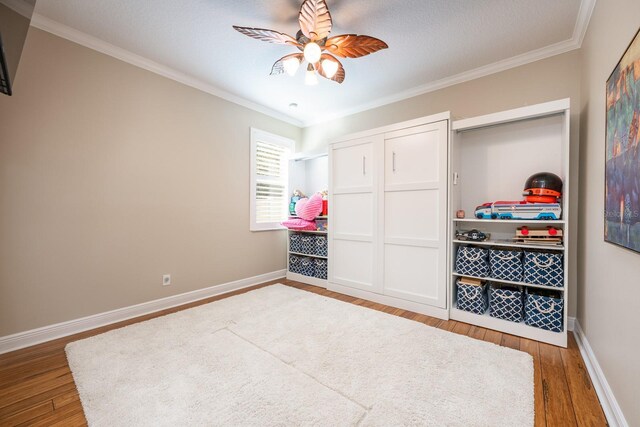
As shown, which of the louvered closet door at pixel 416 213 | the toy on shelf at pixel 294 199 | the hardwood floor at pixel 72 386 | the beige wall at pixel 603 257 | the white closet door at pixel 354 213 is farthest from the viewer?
the toy on shelf at pixel 294 199

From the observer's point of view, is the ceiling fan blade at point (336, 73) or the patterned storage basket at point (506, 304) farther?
the patterned storage basket at point (506, 304)

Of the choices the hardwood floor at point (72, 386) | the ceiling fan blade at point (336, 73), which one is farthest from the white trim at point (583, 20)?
the hardwood floor at point (72, 386)

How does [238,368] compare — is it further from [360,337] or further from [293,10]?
[293,10]

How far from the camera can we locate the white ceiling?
2.06 meters

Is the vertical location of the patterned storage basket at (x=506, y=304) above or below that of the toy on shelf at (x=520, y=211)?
below

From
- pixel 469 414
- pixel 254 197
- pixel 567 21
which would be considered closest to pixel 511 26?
pixel 567 21

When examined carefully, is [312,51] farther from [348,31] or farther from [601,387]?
[601,387]

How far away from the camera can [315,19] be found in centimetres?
193

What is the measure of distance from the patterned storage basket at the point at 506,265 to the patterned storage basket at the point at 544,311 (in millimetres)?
191

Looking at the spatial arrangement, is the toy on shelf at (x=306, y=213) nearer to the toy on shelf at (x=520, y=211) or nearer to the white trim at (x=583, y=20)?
the toy on shelf at (x=520, y=211)

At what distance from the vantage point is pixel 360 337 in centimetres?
231

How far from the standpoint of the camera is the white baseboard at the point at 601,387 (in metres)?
1.34

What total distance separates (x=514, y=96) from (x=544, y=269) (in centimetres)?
174

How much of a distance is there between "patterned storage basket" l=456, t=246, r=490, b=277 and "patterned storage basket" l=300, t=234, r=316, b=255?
6.33ft
